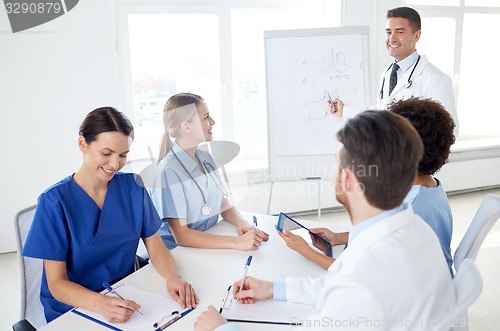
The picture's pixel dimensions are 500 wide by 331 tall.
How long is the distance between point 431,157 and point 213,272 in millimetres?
781

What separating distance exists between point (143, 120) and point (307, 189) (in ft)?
5.01

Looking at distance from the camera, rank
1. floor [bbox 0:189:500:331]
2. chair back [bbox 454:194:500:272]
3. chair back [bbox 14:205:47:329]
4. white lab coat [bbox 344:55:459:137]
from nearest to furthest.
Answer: chair back [bbox 454:194:500:272], chair back [bbox 14:205:47:329], floor [bbox 0:189:500:331], white lab coat [bbox 344:55:459:137]

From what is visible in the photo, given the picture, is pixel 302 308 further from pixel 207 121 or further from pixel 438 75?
pixel 438 75

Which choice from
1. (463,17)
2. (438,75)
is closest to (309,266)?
(438,75)

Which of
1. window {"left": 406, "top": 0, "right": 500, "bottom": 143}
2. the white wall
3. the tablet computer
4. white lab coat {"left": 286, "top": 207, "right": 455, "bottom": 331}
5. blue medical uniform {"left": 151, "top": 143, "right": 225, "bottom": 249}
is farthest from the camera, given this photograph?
window {"left": 406, "top": 0, "right": 500, "bottom": 143}

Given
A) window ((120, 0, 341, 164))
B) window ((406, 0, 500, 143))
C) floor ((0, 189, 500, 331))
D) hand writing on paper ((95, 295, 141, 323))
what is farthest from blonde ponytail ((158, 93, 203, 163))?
window ((406, 0, 500, 143))

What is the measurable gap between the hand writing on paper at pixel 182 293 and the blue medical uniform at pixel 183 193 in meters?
0.40

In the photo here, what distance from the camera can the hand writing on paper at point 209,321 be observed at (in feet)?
3.50

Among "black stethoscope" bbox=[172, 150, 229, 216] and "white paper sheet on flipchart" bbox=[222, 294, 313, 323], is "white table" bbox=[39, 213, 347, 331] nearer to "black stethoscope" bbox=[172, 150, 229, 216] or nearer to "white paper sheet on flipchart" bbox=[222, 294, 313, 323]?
"white paper sheet on flipchart" bbox=[222, 294, 313, 323]

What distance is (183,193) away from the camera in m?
1.68

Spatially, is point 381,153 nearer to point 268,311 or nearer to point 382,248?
point 382,248

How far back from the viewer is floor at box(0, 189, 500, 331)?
2.27 metres

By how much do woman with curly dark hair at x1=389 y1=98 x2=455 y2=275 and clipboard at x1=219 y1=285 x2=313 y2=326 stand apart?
454 mm

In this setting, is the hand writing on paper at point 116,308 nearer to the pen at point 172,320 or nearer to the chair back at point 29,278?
the pen at point 172,320
